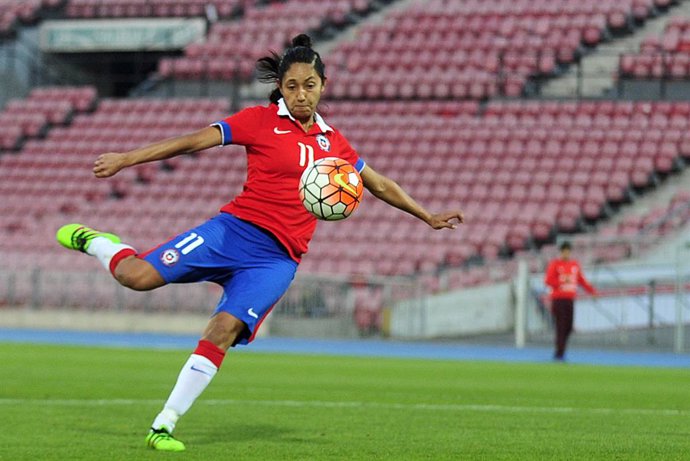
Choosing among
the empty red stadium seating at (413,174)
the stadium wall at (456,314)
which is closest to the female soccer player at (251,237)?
the stadium wall at (456,314)

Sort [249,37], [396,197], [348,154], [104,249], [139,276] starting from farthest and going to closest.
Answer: [249,37] → [396,197] → [348,154] → [104,249] → [139,276]

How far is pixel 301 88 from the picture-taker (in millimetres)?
7980

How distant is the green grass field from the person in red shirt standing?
2457 mm

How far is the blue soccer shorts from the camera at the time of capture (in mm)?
7883

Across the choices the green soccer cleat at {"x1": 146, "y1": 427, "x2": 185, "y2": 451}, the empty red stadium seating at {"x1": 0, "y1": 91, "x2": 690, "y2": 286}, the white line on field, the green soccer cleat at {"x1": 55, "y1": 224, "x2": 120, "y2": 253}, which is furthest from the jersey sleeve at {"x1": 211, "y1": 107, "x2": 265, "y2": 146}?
the empty red stadium seating at {"x1": 0, "y1": 91, "x2": 690, "y2": 286}

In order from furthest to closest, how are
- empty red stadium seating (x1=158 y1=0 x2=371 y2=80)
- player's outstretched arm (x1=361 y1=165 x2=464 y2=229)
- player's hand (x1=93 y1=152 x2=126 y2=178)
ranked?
empty red stadium seating (x1=158 y1=0 x2=371 y2=80) < player's outstretched arm (x1=361 y1=165 x2=464 y2=229) < player's hand (x1=93 y1=152 x2=126 y2=178)

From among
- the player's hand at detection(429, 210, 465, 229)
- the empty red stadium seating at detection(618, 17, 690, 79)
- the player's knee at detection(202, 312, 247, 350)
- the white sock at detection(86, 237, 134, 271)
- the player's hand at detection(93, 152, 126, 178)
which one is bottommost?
the player's knee at detection(202, 312, 247, 350)

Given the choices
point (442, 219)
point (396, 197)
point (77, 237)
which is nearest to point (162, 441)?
point (77, 237)

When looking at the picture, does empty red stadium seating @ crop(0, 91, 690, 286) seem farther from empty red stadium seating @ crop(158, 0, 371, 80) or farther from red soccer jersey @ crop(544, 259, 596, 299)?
red soccer jersey @ crop(544, 259, 596, 299)

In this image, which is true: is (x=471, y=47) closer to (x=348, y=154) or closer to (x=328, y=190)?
(x=348, y=154)

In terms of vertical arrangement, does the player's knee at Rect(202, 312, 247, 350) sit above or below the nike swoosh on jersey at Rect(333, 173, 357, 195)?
Answer: below

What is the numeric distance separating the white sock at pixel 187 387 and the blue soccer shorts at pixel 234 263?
304mm

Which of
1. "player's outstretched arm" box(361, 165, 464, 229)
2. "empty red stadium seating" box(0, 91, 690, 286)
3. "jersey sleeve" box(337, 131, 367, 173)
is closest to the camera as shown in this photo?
"jersey sleeve" box(337, 131, 367, 173)

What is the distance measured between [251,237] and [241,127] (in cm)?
61
